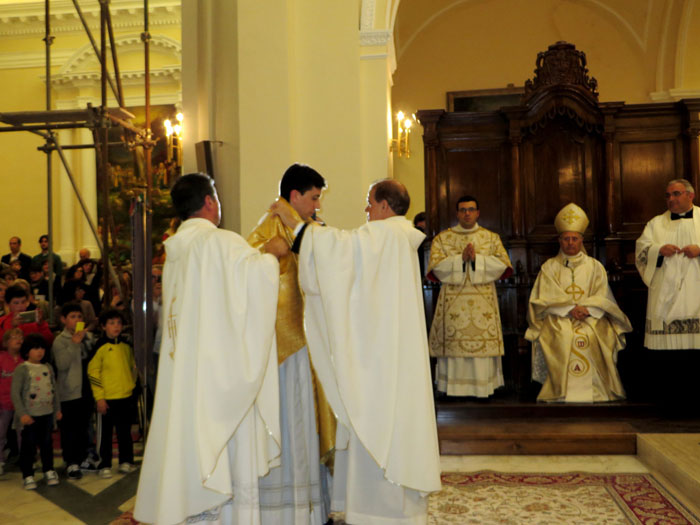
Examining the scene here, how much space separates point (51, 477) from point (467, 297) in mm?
4067

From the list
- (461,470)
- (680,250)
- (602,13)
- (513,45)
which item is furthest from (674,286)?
(602,13)

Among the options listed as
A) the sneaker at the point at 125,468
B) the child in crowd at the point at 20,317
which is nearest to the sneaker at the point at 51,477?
the sneaker at the point at 125,468

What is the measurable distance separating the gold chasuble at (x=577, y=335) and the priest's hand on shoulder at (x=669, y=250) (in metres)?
0.66

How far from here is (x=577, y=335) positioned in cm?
720

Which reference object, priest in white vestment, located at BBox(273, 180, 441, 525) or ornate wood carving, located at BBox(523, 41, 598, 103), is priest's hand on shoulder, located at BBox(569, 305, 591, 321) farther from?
priest in white vestment, located at BBox(273, 180, 441, 525)

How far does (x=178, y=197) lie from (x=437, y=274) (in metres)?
4.24

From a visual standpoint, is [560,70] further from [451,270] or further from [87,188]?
[87,188]

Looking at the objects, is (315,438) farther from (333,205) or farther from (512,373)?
(512,373)

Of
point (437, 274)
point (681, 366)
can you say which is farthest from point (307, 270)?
point (681, 366)

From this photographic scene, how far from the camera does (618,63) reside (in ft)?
43.2

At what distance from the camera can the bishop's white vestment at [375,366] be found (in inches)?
153

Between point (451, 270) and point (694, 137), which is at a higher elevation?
point (694, 137)

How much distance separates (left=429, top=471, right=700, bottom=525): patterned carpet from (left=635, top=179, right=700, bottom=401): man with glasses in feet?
6.16

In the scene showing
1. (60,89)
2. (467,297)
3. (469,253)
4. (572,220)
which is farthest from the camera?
(60,89)
